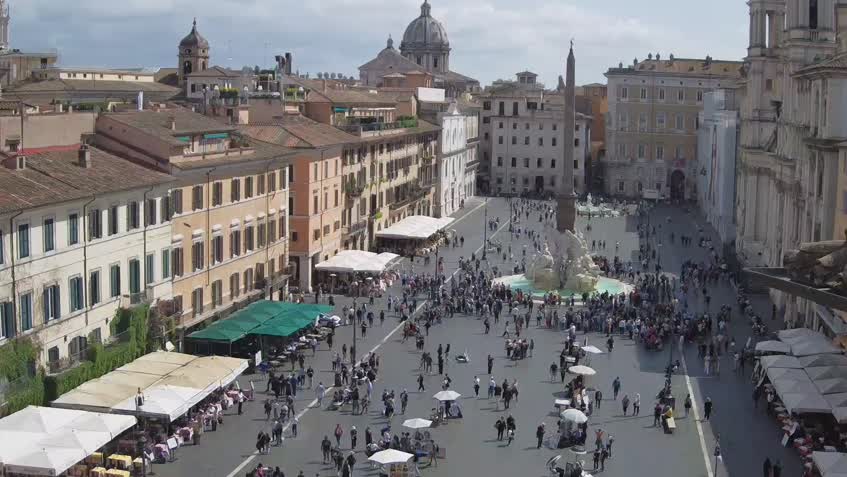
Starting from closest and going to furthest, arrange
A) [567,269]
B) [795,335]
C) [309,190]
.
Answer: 1. [795,335]
2. [309,190]
3. [567,269]

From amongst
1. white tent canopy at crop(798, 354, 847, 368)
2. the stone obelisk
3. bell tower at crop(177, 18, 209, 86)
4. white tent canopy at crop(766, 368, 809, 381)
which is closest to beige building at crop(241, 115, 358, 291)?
the stone obelisk

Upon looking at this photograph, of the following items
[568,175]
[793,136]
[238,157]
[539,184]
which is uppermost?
[793,136]

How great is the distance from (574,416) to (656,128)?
283 ft

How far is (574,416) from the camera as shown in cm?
3425

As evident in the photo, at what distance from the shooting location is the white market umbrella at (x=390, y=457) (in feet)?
99.3

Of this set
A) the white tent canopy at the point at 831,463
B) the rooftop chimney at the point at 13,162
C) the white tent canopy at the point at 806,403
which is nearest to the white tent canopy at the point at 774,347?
the white tent canopy at the point at 806,403

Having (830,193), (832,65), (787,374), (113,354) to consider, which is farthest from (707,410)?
(113,354)

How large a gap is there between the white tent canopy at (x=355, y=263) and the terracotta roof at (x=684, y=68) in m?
60.8

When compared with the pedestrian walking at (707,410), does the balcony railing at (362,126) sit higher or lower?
higher

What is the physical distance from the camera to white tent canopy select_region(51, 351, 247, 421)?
105 feet

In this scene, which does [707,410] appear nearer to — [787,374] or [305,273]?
[787,374]

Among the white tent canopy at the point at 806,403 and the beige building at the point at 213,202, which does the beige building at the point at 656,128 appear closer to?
the beige building at the point at 213,202

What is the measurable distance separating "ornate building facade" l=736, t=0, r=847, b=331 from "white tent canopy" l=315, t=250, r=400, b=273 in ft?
65.9

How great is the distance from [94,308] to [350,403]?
28.5 ft
